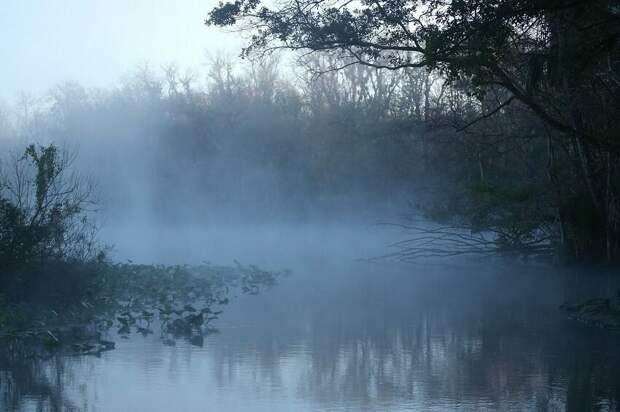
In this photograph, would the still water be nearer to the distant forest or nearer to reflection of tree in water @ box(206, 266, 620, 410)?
reflection of tree in water @ box(206, 266, 620, 410)

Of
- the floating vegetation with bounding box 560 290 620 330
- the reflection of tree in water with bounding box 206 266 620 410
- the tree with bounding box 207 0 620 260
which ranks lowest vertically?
the reflection of tree in water with bounding box 206 266 620 410

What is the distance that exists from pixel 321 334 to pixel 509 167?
17.1 m

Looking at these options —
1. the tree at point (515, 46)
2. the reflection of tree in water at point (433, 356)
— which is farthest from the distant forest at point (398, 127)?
the reflection of tree in water at point (433, 356)

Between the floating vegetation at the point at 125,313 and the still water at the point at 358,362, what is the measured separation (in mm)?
464

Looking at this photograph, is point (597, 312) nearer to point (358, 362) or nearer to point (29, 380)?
point (358, 362)

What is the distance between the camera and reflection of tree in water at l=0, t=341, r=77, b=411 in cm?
908

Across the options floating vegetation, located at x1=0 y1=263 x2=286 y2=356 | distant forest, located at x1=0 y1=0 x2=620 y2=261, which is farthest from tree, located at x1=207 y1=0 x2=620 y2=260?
floating vegetation, located at x1=0 y1=263 x2=286 y2=356

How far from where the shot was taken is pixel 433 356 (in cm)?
1216

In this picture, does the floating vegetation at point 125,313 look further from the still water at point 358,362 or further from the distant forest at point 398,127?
the distant forest at point 398,127

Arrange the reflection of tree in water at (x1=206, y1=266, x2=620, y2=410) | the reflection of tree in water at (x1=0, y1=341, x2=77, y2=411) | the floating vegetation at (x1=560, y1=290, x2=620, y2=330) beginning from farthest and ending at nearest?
the floating vegetation at (x1=560, y1=290, x2=620, y2=330), the reflection of tree in water at (x1=206, y1=266, x2=620, y2=410), the reflection of tree in water at (x1=0, y1=341, x2=77, y2=411)

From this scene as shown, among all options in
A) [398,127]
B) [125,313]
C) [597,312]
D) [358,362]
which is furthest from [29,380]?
[398,127]

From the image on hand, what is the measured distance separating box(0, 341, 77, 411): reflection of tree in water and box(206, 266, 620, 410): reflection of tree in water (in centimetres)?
185

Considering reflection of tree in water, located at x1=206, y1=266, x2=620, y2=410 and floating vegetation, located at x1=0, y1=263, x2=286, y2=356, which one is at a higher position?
floating vegetation, located at x1=0, y1=263, x2=286, y2=356

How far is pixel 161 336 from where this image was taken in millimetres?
13922
